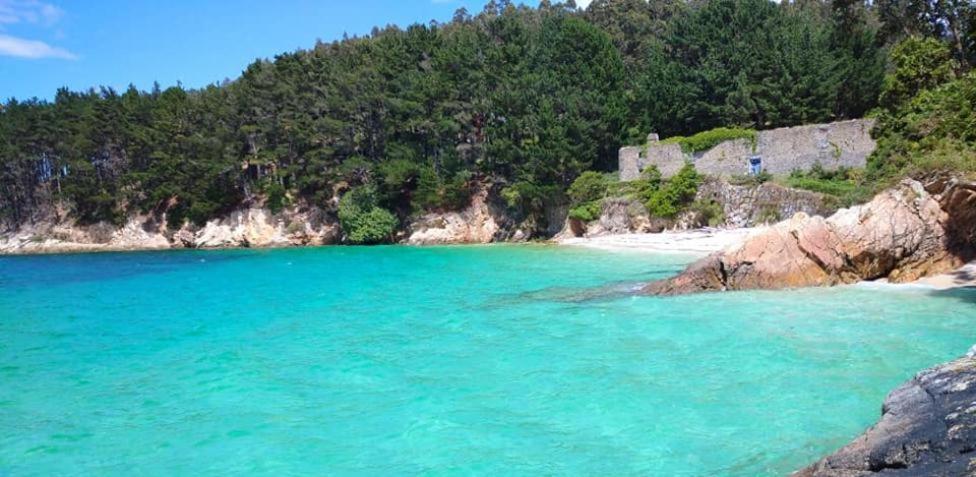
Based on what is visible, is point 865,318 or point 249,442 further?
point 865,318

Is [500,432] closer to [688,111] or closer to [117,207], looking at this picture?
[688,111]

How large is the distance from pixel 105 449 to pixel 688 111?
40.0 meters

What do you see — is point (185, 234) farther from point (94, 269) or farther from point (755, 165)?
point (755, 165)

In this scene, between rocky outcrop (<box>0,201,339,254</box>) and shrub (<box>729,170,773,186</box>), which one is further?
rocky outcrop (<box>0,201,339,254</box>)

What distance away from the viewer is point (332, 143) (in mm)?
55344

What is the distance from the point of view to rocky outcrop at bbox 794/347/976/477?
16.3 ft

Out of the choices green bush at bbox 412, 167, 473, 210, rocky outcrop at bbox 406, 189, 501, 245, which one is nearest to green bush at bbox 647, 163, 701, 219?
rocky outcrop at bbox 406, 189, 501, 245

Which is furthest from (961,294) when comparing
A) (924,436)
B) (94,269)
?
(94,269)

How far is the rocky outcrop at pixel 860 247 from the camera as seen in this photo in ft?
57.6

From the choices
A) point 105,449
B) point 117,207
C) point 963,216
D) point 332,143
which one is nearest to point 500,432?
point 105,449

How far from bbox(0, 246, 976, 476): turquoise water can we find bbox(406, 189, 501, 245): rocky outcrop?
28.7 metres

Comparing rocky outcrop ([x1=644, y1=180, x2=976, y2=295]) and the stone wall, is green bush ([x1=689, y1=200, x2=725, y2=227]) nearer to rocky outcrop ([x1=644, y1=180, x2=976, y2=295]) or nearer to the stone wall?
the stone wall

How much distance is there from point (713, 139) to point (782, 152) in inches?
156

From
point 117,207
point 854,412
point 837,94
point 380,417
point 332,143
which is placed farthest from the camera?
point 117,207
